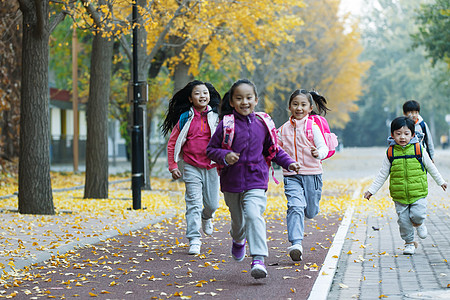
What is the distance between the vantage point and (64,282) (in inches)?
281

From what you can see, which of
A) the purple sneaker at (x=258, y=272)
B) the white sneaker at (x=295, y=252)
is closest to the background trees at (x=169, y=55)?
the white sneaker at (x=295, y=252)

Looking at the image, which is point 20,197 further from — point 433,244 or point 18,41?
point 18,41

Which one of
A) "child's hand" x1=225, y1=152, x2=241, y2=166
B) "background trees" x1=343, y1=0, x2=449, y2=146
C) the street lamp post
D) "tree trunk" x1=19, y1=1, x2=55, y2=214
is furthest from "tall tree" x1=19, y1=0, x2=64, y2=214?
"background trees" x1=343, y1=0, x2=449, y2=146

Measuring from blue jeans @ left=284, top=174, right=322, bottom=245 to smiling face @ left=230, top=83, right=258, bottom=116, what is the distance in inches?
59.4

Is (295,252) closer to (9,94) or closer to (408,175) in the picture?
(408,175)

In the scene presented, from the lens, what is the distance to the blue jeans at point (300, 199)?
319 inches

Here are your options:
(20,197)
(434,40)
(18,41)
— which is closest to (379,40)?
(434,40)

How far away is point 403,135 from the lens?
28.0 feet

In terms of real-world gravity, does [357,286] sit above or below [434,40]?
below

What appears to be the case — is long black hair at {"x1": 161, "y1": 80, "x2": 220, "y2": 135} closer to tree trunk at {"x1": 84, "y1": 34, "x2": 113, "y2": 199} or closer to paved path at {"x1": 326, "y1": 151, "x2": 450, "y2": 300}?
paved path at {"x1": 326, "y1": 151, "x2": 450, "y2": 300}

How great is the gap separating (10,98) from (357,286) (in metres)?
20.9

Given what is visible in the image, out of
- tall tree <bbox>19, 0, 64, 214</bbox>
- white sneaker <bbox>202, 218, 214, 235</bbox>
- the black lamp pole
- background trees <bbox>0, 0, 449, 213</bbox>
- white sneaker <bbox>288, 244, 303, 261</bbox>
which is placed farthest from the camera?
the black lamp pole

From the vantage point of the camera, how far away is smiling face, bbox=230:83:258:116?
22.9ft

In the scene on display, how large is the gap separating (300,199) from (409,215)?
1.25m
